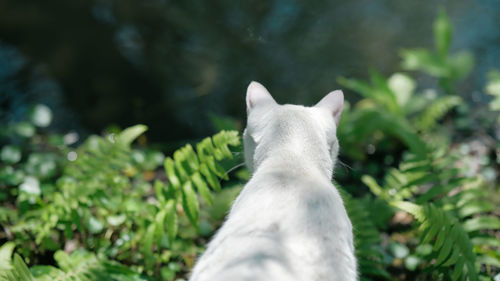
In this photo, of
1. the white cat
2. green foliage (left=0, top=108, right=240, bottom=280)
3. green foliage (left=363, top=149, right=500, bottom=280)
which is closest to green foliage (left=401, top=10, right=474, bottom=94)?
green foliage (left=363, top=149, right=500, bottom=280)

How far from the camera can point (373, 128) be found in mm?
4891

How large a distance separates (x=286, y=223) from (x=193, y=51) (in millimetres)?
5716

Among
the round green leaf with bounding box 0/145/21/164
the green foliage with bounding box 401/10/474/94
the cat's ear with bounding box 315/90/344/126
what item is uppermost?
the cat's ear with bounding box 315/90/344/126

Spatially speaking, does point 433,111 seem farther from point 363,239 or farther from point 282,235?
point 282,235

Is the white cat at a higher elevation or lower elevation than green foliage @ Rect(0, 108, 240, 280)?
higher

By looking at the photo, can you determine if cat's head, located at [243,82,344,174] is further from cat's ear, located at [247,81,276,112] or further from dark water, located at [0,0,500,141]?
dark water, located at [0,0,500,141]

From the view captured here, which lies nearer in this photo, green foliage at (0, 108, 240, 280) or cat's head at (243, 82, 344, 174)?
cat's head at (243, 82, 344, 174)

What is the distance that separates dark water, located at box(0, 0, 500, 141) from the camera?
6.41m

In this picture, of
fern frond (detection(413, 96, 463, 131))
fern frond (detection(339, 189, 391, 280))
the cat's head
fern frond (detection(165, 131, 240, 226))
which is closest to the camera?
the cat's head

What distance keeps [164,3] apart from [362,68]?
11.9 ft

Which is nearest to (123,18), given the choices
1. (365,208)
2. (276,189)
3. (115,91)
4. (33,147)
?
(115,91)

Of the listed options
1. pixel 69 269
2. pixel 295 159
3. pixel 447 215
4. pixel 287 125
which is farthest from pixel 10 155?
pixel 447 215

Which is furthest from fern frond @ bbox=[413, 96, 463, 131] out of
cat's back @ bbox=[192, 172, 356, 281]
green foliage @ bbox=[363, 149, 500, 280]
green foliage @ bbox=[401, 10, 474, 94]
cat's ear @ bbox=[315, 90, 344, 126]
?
cat's back @ bbox=[192, 172, 356, 281]

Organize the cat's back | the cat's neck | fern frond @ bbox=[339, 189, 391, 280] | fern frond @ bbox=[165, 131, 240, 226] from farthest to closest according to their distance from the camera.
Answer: fern frond @ bbox=[339, 189, 391, 280]
fern frond @ bbox=[165, 131, 240, 226]
the cat's neck
the cat's back
